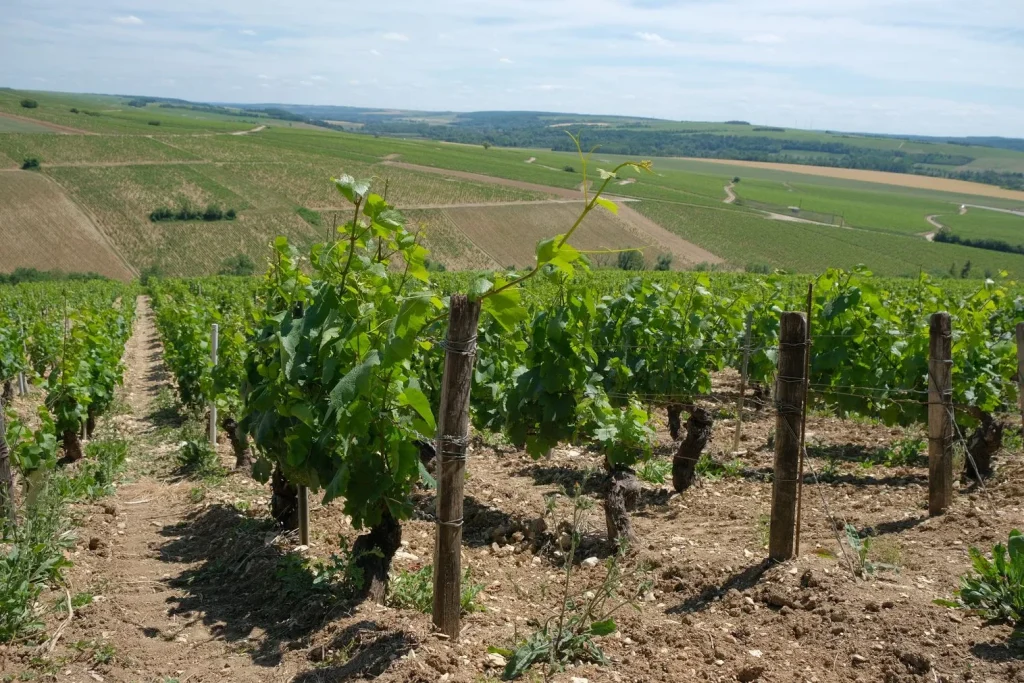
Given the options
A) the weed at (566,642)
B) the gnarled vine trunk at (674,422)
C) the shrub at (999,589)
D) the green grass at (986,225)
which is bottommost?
the gnarled vine trunk at (674,422)

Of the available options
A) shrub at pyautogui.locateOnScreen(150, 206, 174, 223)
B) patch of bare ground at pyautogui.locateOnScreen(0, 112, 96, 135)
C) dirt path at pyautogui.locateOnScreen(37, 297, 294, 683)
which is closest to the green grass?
shrub at pyautogui.locateOnScreen(150, 206, 174, 223)

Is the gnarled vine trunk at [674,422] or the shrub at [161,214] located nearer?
the gnarled vine trunk at [674,422]

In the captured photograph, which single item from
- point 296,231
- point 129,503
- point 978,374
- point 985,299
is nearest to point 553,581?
point 129,503

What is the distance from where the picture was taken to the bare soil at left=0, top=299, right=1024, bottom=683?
385 centimetres

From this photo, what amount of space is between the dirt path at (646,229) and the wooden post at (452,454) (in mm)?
42199

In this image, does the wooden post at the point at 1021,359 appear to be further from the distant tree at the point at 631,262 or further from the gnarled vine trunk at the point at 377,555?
the distant tree at the point at 631,262

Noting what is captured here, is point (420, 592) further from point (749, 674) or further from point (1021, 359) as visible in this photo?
point (1021, 359)

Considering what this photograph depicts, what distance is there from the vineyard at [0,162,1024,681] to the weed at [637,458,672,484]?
3 centimetres

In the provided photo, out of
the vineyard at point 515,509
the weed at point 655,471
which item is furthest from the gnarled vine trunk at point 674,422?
the weed at point 655,471

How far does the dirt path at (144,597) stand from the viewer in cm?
405

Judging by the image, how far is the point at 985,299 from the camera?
8570mm

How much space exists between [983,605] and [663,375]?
4.95 meters

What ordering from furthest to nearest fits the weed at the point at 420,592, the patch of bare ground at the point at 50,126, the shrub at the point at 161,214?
the patch of bare ground at the point at 50,126, the shrub at the point at 161,214, the weed at the point at 420,592

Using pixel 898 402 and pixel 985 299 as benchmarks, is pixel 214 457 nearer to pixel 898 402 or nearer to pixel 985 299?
pixel 898 402
